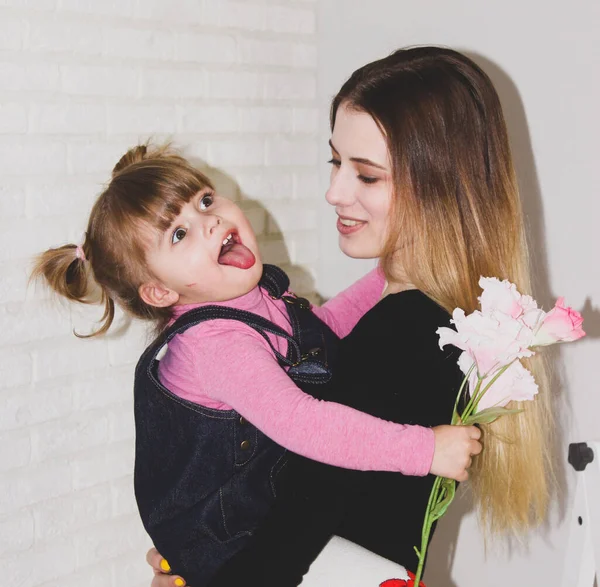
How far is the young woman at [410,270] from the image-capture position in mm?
1280

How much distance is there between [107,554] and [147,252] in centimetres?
111

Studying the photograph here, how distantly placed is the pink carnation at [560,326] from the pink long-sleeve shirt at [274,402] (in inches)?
8.4

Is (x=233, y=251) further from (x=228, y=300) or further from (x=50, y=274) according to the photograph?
(x=50, y=274)

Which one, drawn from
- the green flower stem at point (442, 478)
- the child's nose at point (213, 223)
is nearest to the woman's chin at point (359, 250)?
the child's nose at point (213, 223)

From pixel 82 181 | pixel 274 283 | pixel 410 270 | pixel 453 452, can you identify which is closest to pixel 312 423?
pixel 453 452

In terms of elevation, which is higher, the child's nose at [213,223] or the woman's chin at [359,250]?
the child's nose at [213,223]

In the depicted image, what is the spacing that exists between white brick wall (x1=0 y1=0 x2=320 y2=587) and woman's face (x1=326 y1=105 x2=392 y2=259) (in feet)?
2.59

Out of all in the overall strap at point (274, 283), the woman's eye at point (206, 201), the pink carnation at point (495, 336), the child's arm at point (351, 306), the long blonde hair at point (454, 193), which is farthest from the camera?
the child's arm at point (351, 306)

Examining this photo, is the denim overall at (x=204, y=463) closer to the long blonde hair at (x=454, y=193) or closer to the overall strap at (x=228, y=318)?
the overall strap at (x=228, y=318)

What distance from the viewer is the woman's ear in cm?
145

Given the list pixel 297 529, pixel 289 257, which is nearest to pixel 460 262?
pixel 297 529

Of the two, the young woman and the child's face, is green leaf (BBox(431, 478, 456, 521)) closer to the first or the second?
the young woman

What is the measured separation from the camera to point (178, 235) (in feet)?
4.64

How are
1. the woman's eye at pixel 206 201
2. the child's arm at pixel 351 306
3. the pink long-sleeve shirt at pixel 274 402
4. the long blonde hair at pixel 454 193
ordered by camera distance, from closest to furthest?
the pink long-sleeve shirt at pixel 274 402, the long blonde hair at pixel 454 193, the woman's eye at pixel 206 201, the child's arm at pixel 351 306
